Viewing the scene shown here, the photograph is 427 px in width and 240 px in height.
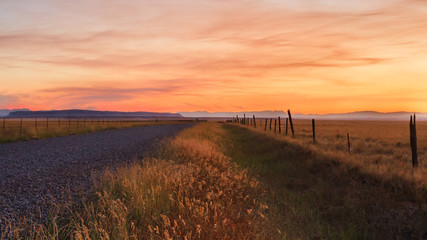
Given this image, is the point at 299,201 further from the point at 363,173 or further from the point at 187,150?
the point at 187,150

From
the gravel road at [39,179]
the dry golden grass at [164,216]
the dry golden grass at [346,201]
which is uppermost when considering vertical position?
the dry golden grass at [164,216]

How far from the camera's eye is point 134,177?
6.41 meters

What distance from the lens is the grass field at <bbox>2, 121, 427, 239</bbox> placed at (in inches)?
162

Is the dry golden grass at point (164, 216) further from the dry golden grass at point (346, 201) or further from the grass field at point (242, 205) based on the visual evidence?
the dry golden grass at point (346, 201)

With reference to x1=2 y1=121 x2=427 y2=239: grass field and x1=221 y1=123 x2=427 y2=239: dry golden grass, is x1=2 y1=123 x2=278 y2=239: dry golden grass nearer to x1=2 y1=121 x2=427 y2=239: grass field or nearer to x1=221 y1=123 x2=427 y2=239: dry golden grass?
x1=2 y1=121 x2=427 y2=239: grass field

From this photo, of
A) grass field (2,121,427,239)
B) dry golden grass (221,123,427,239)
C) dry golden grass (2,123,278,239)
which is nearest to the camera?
dry golden grass (2,123,278,239)

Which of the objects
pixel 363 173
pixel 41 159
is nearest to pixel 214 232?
pixel 363 173

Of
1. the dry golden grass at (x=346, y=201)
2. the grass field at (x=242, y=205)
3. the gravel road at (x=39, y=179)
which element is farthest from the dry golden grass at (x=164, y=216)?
the dry golden grass at (x=346, y=201)

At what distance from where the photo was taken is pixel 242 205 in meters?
5.50

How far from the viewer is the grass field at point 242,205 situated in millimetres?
4113

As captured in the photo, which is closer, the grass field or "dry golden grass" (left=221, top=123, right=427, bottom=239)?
the grass field

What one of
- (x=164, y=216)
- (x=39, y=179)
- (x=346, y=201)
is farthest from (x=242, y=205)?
(x=39, y=179)

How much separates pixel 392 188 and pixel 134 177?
251 inches

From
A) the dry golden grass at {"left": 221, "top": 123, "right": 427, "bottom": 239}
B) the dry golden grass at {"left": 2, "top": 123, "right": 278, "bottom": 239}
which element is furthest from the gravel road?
the dry golden grass at {"left": 221, "top": 123, "right": 427, "bottom": 239}
